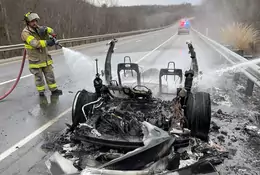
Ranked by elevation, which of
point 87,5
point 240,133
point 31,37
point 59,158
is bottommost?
point 240,133

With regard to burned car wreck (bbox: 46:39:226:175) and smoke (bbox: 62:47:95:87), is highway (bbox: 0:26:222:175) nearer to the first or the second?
smoke (bbox: 62:47:95:87)

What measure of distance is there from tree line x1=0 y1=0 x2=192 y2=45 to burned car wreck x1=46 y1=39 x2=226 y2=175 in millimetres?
17581

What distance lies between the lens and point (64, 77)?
32.2ft

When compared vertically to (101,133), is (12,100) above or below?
below

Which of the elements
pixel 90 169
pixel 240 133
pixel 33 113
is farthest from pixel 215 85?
pixel 90 169

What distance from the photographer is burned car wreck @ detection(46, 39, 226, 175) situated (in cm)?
271

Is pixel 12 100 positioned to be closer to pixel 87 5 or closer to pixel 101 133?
pixel 101 133

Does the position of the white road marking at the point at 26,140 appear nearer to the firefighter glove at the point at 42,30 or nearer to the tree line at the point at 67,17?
the firefighter glove at the point at 42,30

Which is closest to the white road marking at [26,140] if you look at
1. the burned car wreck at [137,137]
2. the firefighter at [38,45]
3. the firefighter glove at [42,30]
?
the burned car wreck at [137,137]

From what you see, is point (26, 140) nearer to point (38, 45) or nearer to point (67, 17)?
point (38, 45)

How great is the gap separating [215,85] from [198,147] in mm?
4580

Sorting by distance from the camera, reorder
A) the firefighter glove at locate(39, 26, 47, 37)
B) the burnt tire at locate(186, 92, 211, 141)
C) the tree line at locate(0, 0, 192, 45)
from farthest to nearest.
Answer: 1. the tree line at locate(0, 0, 192, 45)
2. the firefighter glove at locate(39, 26, 47, 37)
3. the burnt tire at locate(186, 92, 211, 141)

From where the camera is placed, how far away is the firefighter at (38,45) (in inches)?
259

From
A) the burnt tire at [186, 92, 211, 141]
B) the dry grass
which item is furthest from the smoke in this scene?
the dry grass
